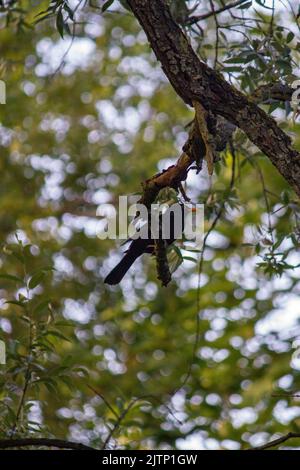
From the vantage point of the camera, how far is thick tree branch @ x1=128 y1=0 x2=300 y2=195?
193 cm

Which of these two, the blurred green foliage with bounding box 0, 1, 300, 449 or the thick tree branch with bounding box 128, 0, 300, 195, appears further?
the blurred green foliage with bounding box 0, 1, 300, 449

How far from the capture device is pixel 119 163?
5.21 meters

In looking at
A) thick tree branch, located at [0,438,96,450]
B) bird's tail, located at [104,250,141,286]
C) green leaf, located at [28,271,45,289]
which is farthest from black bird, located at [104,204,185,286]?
thick tree branch, located at [0,438,96,450]

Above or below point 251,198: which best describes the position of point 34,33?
above

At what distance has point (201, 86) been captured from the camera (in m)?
1.95

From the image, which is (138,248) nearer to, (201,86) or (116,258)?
(201,86)

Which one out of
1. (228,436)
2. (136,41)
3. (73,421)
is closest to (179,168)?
(228,436)

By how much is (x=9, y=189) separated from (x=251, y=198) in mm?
1427

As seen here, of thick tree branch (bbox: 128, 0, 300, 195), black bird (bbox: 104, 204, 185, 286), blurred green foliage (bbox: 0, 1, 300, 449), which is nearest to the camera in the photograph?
thick tree branch (bbox: 128, 0, 300, 195)

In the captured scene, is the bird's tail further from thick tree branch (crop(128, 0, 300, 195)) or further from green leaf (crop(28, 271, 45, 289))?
thick tree branch (crop(128, 0, 300, 195))

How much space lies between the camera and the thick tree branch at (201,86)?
1927 mm

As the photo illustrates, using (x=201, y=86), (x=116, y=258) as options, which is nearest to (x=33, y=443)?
(x=201, y=86)

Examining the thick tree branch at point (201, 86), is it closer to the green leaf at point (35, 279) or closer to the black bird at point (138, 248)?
the black bird at point (138, 248)

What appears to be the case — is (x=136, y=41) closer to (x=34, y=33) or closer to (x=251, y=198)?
(x=34, y=33)
